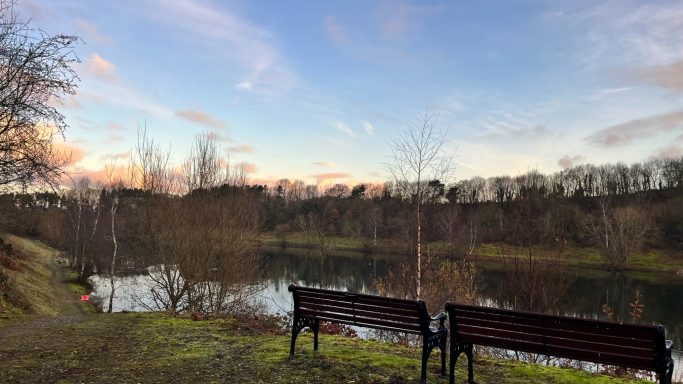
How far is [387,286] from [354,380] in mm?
13115

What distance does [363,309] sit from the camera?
680 centimetres

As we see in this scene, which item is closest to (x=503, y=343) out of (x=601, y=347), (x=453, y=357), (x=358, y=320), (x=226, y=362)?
(x=453, y=357)

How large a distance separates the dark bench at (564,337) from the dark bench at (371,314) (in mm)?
338

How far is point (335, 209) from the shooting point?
8906 centimetres

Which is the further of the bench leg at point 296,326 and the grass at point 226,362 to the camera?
the bench leg at point 296,326

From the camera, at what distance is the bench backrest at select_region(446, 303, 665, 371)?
475cm

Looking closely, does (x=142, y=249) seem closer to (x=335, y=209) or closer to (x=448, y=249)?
(x=448, y=249)

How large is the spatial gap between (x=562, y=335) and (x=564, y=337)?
29 mm

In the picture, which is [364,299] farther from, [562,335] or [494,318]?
[562,335]

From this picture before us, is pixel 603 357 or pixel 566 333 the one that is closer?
pixel 603 357

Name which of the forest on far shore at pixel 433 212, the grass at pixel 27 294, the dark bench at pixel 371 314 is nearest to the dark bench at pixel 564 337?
the dark bench at pixel 371 314

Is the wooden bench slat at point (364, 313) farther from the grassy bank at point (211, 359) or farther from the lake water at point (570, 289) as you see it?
the lake water at point (570, 289)

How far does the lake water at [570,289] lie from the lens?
21.2 m

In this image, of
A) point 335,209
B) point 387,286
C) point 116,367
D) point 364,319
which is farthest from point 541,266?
point 335,209
